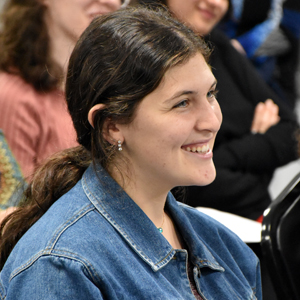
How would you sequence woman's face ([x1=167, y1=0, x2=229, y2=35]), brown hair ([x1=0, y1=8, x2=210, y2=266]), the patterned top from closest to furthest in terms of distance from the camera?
brown hair ([x1=0, y1=8, x2=210, y2=266])
the patterned top
woman's face ([x1=167, y1=0, x2=229, y2=35])

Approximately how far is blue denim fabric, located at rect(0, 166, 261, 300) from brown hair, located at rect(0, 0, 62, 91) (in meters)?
0.80

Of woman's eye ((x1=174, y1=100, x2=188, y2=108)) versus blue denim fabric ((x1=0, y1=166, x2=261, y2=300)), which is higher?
woman's eye ((x1=174, y1=100, x2=188, y2=108))

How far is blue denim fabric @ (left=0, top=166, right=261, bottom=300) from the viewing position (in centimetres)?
77

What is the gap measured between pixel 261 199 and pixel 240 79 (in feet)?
1.68

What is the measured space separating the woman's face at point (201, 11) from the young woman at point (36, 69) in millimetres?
259

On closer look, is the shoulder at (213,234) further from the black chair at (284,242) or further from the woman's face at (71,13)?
the woman's face at (71,13)

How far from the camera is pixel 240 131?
193 centimetres

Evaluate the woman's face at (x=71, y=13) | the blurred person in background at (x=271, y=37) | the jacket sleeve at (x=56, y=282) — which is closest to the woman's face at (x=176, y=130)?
the jacket sleeve at (x=56, y=282)

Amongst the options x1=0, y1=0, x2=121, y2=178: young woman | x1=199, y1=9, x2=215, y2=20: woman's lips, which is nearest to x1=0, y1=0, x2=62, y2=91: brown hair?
x1=0, y1=0, x2=121, y2=178: young woman

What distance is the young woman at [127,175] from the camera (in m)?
0.80

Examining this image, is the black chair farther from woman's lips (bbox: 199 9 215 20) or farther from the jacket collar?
woman's lips (bbox: 199 9 215 20)

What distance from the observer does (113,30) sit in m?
0.89

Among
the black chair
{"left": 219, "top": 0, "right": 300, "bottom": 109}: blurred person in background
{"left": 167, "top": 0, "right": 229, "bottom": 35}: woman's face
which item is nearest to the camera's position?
the black chair

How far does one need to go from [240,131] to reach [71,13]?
81 cm
